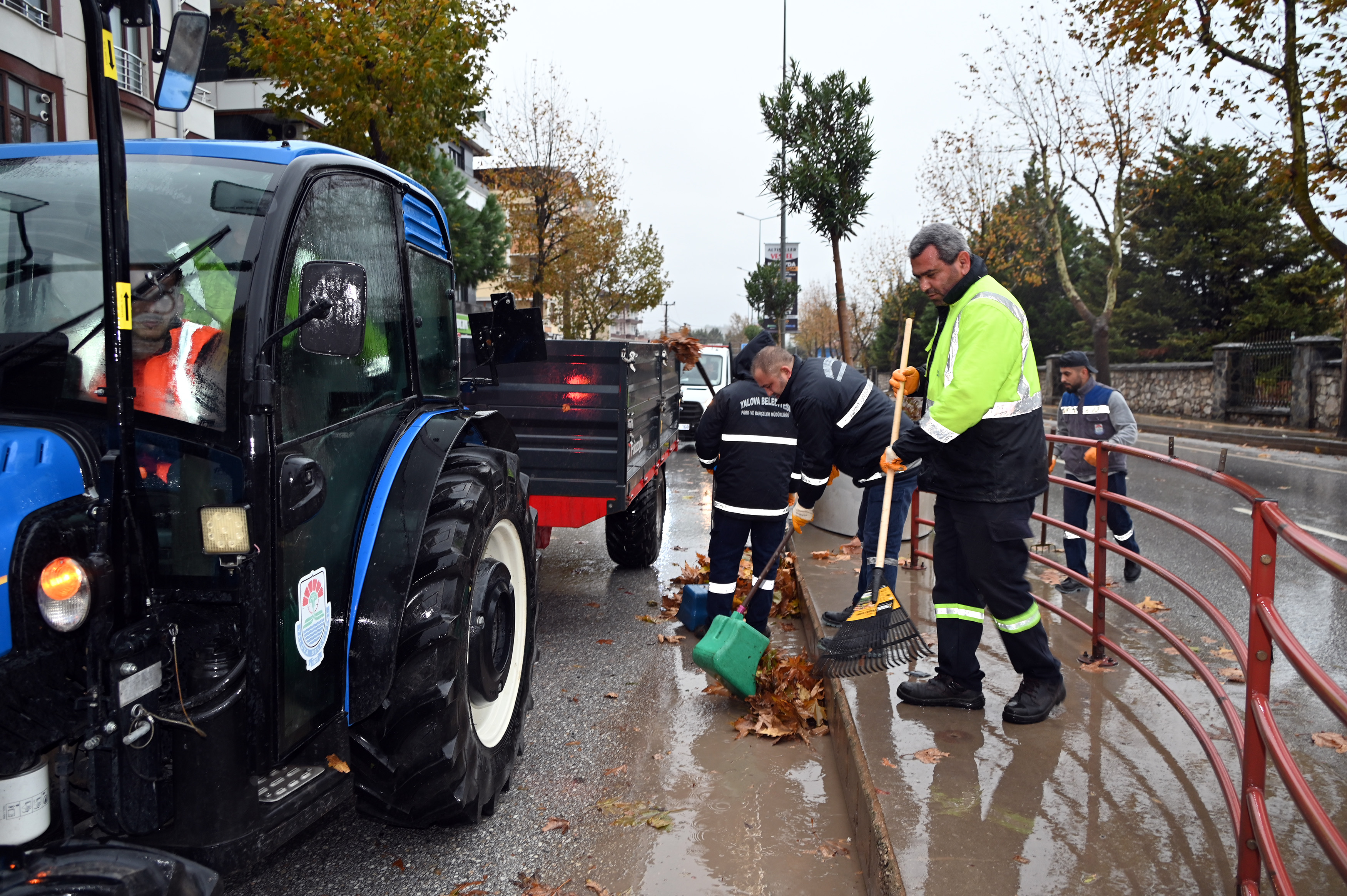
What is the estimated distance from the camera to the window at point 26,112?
15234mm

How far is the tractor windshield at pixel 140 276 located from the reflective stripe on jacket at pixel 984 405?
266 cm

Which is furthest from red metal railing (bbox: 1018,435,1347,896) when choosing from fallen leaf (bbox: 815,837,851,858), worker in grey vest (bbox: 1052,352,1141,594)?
worker in grey vest (bbox: 1052,352,1141,594)

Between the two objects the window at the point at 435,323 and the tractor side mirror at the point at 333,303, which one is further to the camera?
the window at the point at 435,323

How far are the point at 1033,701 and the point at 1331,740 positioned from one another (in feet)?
4.11

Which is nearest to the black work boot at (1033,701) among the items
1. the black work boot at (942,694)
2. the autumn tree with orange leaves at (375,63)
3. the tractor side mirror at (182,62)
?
the black work boot at (942,694)

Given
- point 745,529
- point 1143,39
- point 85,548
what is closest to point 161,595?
point 85,548

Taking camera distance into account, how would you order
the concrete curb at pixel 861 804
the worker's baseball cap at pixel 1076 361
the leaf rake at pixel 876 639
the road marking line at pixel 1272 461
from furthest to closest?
1. the road marking line at pixel 1272 461
2. the worker's baseball cap at pixel 1076 361
3. the leaf rake at pixel 876 639
4. the concrete curb at pixel 861 804

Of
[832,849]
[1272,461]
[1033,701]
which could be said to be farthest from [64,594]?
[1272,461]

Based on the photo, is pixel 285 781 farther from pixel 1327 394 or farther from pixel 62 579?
pixel 1327 394

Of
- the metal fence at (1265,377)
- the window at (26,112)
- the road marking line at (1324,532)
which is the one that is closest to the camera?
the road marking line at (1324,532)

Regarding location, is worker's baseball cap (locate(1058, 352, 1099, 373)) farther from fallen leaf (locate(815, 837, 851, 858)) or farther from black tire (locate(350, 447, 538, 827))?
black tire (locate(350, 447, 538, 827))

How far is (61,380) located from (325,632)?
957mm

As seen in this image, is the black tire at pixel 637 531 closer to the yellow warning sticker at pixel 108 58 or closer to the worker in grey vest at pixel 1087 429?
the worker in grey vest at pixel 1087 429

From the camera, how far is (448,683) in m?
2.94
